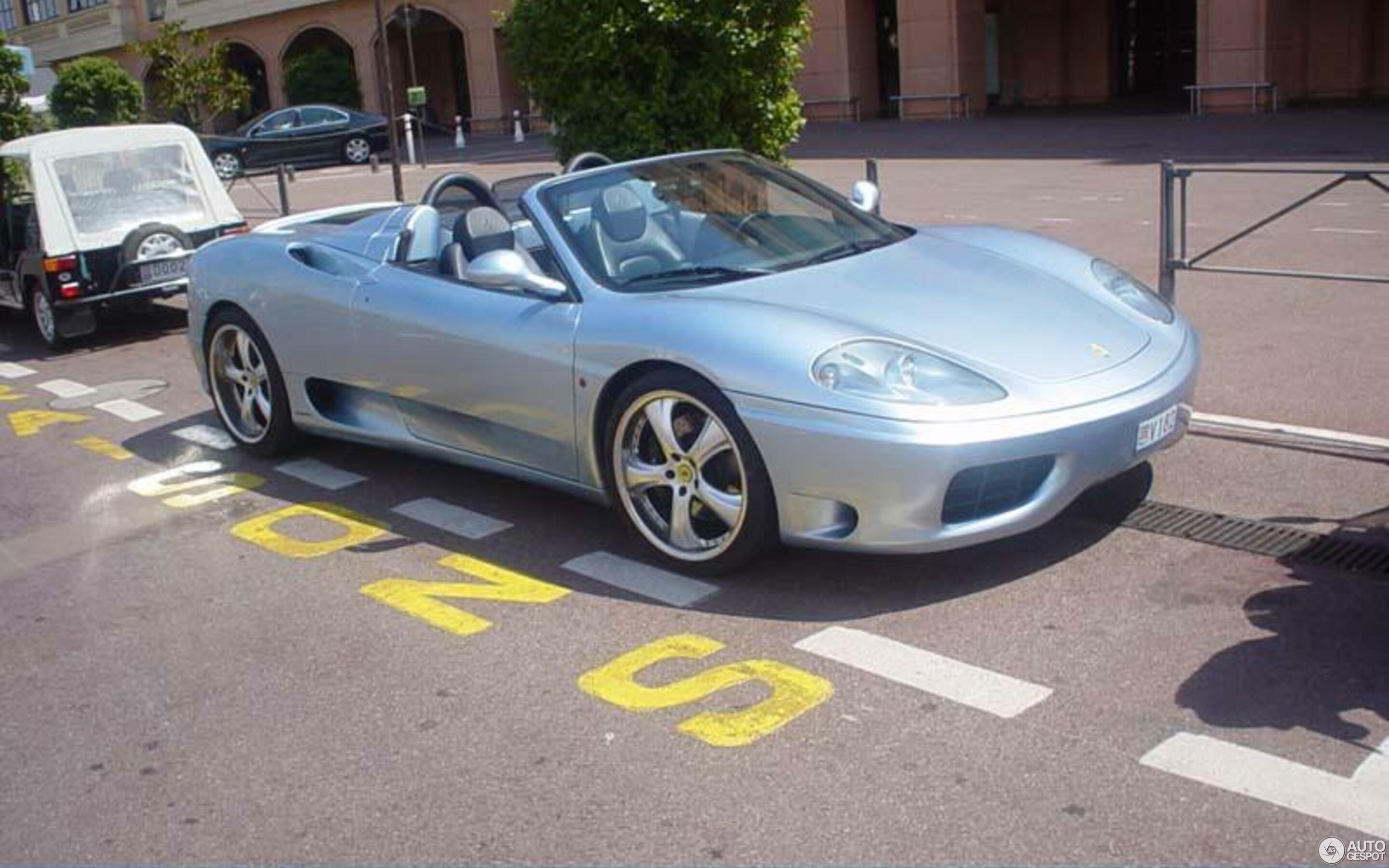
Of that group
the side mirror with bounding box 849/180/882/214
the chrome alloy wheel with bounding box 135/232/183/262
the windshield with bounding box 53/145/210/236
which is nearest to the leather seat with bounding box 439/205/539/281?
the side mirror with bounding box 849/180/882/214

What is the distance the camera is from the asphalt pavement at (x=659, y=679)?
3629 millimetres

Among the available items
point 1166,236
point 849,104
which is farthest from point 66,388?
point 849,104

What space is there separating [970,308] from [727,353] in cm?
94

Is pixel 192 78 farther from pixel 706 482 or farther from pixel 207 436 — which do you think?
pixel 706 482

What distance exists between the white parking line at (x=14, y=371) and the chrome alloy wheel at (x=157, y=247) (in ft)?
3.70

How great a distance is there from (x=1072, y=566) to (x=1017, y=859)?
1.94m

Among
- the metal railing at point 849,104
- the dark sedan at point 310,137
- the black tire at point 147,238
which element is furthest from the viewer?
the metal railing at point 849,104

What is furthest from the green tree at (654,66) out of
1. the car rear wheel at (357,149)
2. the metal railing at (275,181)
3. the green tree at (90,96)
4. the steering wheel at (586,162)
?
the car rear wheel at (357,149)

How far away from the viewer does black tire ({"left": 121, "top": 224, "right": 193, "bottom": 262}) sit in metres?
11.2

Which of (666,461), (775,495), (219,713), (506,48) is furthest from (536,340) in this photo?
(506,48)

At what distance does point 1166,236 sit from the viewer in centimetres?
735

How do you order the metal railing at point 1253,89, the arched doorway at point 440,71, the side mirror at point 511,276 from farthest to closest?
1. the arched doorway at point 440,71
2. the metal railing at point 1253,89
3. the side mirror at point 511,276

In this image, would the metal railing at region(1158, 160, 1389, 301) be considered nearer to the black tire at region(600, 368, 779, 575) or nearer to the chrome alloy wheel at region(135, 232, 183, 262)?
the black tire at region(600, 368, 779, 575)

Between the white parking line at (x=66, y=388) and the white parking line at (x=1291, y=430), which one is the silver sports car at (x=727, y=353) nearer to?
the white parking line at (x=1291, y=430)
